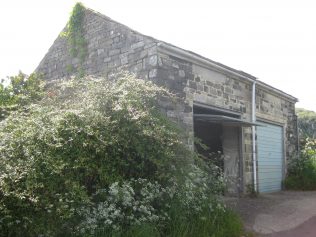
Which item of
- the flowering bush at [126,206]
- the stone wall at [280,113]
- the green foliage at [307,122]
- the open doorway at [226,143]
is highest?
the green foliage at [307,122]

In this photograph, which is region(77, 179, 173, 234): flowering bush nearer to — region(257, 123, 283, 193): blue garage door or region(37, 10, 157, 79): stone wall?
region(37, 10, 157, 79): stone wall

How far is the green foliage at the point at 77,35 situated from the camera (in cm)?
1068

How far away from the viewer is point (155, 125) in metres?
6.16

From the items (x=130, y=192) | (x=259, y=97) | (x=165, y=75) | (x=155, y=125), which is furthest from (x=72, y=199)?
(x=259, y=97)

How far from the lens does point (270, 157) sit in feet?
42.2

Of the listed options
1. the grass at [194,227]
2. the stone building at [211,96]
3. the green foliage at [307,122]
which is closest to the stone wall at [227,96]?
the stone building at [211,96]

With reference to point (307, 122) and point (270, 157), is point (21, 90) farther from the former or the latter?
point (307, 122)

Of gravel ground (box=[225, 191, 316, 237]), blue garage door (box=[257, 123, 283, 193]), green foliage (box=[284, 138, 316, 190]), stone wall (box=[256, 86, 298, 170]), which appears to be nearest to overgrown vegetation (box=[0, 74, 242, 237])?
gravel ground (box=[225, 191, 316, 237])

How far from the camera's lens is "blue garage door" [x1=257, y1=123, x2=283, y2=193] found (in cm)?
1217

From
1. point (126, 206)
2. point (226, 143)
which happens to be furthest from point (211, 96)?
point (126, 206)

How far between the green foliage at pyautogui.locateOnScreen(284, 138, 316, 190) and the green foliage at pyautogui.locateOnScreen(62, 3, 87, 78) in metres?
7.80

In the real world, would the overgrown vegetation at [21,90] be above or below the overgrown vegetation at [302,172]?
above

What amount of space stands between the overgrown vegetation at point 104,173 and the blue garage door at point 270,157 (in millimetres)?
5432

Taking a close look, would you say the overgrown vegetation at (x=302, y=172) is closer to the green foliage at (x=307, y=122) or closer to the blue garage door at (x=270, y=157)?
the blue garage door at (x=270, y=157)
